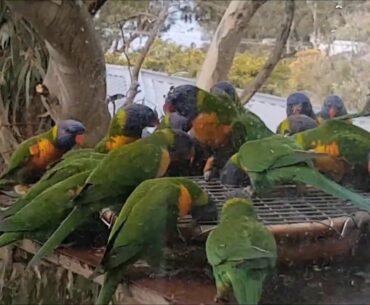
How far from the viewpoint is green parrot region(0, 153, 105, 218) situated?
2.66 ft

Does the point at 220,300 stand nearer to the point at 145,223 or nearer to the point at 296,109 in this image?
the point at 145,223

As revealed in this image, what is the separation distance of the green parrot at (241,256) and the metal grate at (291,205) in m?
0.06

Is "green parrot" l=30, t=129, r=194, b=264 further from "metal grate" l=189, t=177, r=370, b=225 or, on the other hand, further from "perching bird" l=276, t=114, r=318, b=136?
"perching bird" l=276, t=114, r=318, b=136

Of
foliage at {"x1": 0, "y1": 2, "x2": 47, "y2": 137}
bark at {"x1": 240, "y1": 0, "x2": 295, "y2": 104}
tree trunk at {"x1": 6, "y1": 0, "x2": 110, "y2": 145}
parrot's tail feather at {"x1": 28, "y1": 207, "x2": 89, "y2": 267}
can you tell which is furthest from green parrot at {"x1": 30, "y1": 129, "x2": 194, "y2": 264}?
bark at {"x1": 240, "y1": 0, "x2": 295, "y2": 104}

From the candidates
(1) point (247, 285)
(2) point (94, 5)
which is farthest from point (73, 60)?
(1) point (247, 285)

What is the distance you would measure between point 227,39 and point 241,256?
1.00 meters

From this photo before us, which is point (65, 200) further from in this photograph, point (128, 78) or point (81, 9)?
point (128, 78)

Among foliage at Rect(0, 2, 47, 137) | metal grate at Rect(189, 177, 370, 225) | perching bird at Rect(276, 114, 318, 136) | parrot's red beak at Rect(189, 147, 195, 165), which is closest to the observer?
metal grate at Rect(189, 177, 370, 225)

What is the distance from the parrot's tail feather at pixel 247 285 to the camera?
56cm

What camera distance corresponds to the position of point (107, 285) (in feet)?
2.17

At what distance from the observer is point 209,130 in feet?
2.80

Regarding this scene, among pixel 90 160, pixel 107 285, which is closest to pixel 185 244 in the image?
pixel 107 285

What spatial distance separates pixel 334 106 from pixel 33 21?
0.49m

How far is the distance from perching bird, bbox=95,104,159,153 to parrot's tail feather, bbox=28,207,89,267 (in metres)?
0.17
